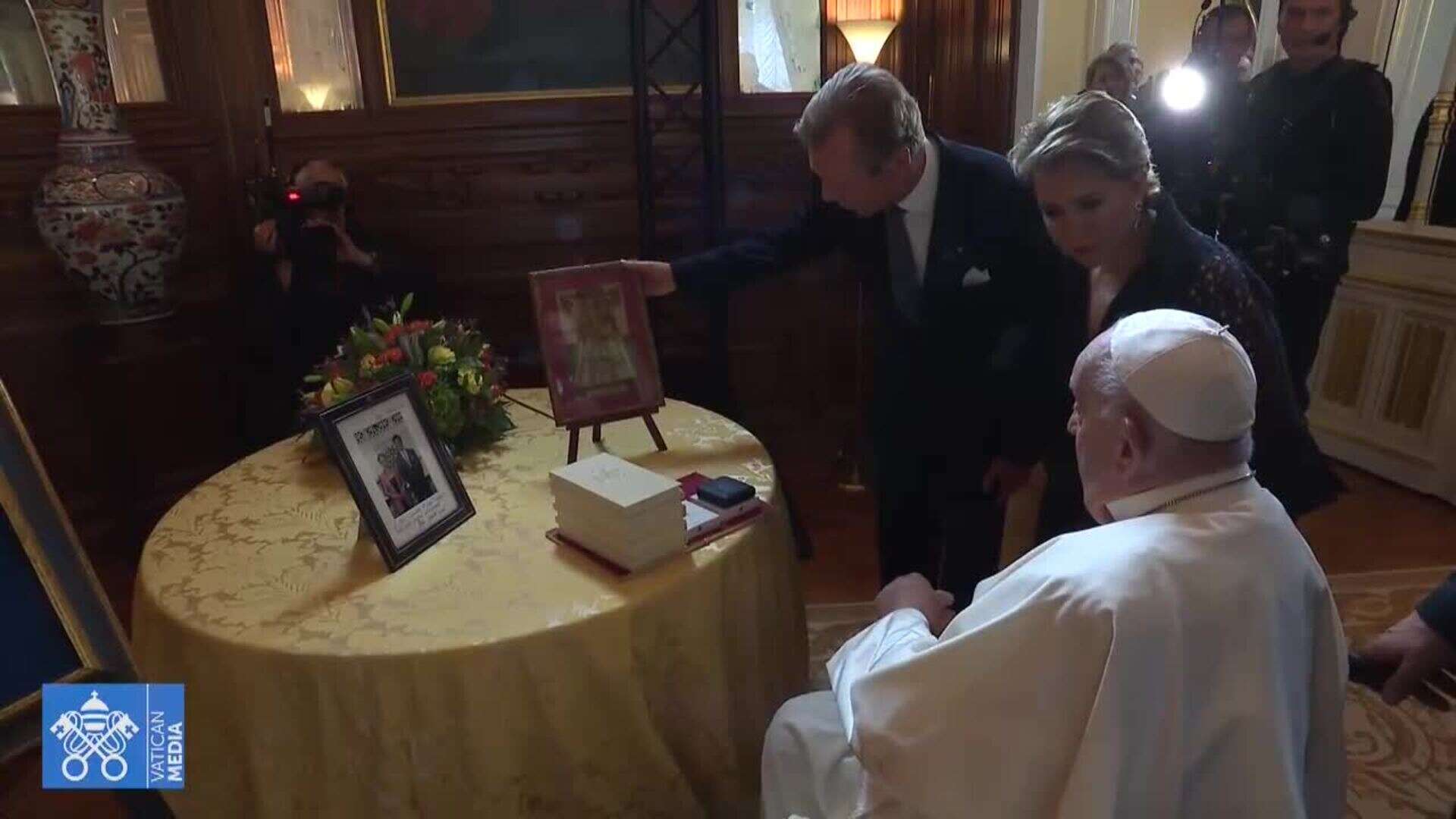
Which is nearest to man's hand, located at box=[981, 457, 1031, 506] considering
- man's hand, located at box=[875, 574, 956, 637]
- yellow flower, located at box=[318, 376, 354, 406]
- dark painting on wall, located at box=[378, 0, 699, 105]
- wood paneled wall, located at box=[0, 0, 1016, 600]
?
man's hand, located at box=[875, 574, 956, 637]

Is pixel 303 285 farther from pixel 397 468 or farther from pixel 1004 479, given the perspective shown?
pixel 1004 479

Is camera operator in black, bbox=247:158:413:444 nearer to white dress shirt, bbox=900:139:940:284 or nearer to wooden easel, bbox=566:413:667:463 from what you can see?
wooden easel, bbox=566:413:667:463

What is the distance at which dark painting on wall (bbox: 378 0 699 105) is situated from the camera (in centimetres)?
352

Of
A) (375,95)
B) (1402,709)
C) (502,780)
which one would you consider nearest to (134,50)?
(375,95)

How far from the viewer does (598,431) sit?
1.95 m

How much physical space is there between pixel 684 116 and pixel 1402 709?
290 cm

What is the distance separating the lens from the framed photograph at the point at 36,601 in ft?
3.69

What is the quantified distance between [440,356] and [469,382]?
8 cm

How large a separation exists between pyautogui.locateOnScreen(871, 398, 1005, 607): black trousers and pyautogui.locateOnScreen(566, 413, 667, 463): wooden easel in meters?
0.55

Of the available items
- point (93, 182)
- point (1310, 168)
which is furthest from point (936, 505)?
point (93, 182)

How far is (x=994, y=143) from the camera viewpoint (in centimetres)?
357

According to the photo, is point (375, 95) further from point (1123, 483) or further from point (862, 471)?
point (1123, 483)

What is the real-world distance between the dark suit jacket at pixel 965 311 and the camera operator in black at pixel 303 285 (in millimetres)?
1612

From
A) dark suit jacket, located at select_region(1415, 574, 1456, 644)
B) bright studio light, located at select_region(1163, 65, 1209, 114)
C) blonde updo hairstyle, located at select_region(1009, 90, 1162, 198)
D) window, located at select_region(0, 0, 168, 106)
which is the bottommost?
dark suit jacket, located at select_region(1415, 574, 1456, 644)
